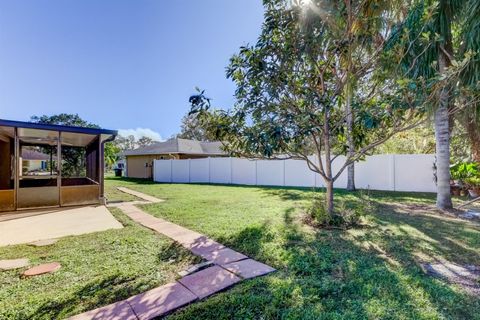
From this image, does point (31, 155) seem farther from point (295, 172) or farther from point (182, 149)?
point (295, 172)

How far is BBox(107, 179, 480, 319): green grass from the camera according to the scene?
2.44 metres

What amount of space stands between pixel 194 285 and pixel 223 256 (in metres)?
0.98

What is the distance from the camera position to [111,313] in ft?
8.09

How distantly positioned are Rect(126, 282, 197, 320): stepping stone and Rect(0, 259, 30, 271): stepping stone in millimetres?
2401

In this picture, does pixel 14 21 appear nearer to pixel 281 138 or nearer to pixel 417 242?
pixel 281 138

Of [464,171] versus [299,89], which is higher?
[299,89]

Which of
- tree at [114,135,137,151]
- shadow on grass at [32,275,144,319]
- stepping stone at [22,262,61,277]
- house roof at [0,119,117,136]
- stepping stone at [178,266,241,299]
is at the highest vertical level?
tree at [114,135,137,151]

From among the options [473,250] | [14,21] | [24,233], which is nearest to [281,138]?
[473,250]

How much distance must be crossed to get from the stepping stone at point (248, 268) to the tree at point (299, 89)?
6.96 ft

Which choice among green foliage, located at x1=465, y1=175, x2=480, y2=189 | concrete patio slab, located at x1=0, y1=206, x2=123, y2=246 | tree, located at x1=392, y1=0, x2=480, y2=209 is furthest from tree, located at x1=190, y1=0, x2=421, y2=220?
green foliage, located at x1=465, y1=175, x2=480, y2=189

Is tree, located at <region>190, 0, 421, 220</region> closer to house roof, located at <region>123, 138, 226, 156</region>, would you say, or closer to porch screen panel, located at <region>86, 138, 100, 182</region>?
porch screen panel, located at <region>86, 138, 100, 182</region>

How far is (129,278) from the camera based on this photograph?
10.6 feet

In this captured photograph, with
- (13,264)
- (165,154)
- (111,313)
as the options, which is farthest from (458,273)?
(165,154)

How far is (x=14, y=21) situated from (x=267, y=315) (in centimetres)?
1212
